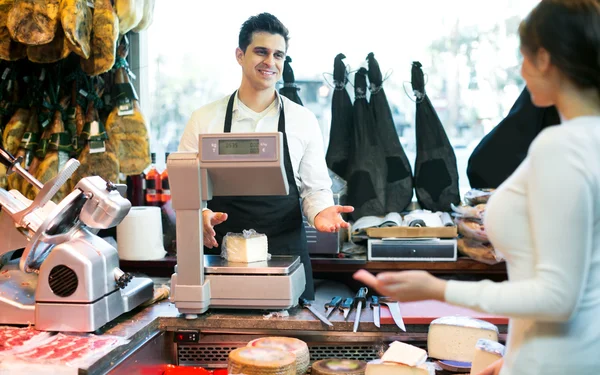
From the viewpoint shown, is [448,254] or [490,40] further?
[490,40]

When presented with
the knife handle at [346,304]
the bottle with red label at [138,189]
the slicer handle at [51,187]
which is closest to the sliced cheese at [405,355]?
the knife handle at [346,304]

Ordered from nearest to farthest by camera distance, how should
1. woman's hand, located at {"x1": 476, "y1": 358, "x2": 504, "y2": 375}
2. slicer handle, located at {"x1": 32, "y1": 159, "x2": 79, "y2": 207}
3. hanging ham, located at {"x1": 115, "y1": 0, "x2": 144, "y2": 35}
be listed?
1. woman's hand, located at {"x1": 476, "y1": 358, "x2": 504, "y2": 375}
2. slicer handle, located at {"x1": 32, "y1": 159, "x2": 79, "y2": 207}
3. hanging ham, located at {"x1": 115, "y1": 0, "x2": 144, "y2": 35}

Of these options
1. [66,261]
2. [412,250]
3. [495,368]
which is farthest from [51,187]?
[412,250]

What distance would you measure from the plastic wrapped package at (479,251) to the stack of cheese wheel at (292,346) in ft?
5.71

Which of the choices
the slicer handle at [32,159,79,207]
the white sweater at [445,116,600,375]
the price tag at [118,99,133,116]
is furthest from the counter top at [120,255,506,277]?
the white sweater at [445,116,600,375]

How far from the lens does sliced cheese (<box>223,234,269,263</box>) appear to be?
88.3 inches

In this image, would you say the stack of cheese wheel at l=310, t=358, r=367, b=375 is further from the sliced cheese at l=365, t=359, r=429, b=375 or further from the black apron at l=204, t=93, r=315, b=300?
the black apron at l=204, t=93, r=315, b=300

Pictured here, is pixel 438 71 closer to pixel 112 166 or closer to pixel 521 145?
pixel 521 145

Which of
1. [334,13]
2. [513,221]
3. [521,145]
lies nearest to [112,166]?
[334,13]

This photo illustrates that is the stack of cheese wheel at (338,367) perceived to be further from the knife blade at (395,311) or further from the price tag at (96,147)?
the price tag at (96,147)

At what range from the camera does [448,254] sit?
11.6ft

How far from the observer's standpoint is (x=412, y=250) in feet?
11.7

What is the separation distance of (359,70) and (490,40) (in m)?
0.87

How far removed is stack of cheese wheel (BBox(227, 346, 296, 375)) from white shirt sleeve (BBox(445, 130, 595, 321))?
33.6 inches
